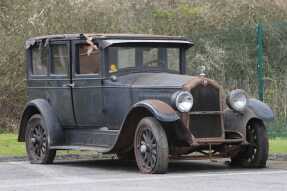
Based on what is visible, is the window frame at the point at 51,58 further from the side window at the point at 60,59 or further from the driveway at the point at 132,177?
the driveway at the point at 132,177

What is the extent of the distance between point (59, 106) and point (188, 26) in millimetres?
9738

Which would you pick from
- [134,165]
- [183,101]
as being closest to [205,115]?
[183,101]

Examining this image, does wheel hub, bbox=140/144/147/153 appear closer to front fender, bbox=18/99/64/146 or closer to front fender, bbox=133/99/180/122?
front fender, bbox=133/99/180/122

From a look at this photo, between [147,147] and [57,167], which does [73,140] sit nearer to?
[57,167]

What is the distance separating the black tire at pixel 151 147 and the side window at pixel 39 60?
10.4 feet

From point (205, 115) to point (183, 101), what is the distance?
585mm

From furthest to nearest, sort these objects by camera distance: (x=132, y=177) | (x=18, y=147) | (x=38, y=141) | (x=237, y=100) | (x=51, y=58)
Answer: (x=18, y=147) < (x=51, y=58) < (x=38, y=141) < (x=237, y=100) < (x=132, y=177)

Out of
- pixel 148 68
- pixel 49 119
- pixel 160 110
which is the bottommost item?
pixel 49 119

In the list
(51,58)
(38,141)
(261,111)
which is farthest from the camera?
(51,58)

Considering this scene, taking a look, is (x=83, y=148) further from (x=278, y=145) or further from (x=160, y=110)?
(x=278, y=145)

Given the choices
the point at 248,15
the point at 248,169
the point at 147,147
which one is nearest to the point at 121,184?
the point at 147,147

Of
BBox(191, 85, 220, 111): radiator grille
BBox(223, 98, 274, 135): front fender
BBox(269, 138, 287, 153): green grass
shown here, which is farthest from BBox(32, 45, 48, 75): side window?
BBox(269, 138, 287, 153): green grass

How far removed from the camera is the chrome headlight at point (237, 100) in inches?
583

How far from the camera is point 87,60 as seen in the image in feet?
51.9
